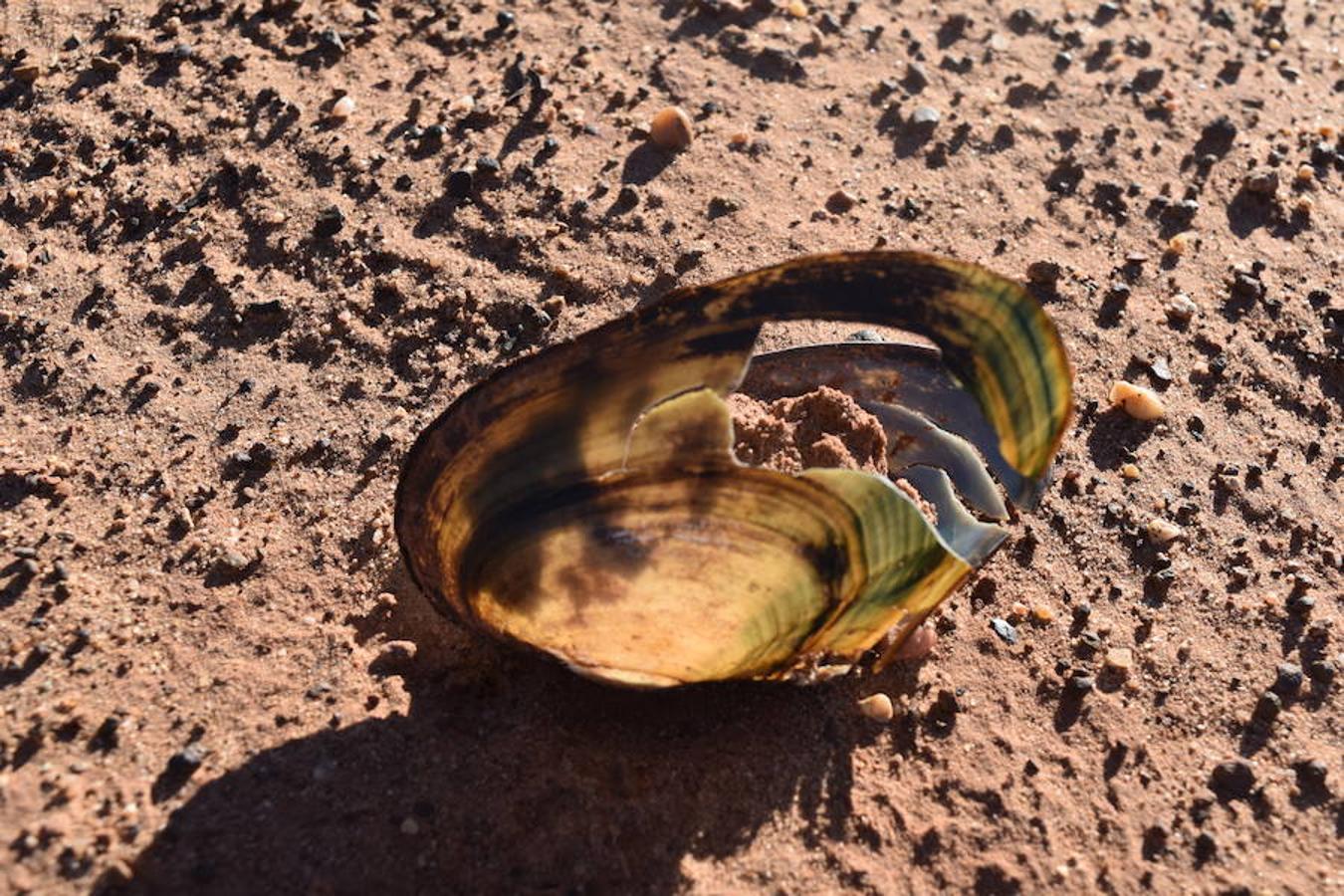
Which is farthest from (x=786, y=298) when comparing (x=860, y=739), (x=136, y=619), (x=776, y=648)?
(x=136, y=619)

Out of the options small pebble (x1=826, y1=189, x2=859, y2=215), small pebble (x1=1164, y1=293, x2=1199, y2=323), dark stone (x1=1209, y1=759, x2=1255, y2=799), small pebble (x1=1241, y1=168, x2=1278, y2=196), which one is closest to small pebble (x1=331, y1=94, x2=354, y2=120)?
small pebble (x1=826, y1=189, x2=859, y2=215)

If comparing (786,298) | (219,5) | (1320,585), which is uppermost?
(786,298)

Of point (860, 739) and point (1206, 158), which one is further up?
point (1206, 158)

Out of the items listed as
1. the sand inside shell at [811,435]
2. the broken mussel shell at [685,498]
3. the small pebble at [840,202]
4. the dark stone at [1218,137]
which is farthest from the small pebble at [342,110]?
the dark stone at [1218,137]

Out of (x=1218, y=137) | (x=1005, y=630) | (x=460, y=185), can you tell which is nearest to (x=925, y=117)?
(x=1218, y=137)

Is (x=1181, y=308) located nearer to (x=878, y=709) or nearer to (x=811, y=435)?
(x=811, y=435)

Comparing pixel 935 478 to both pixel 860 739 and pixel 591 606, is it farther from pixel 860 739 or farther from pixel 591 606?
pixel 591 606
